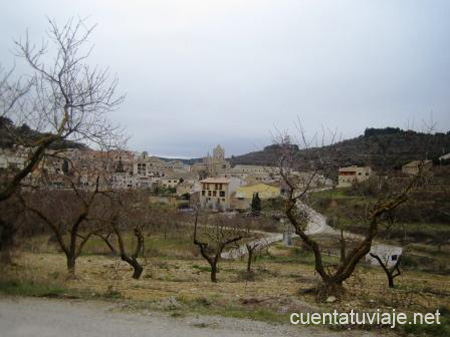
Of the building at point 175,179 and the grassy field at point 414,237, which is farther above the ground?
the building at point 175,179

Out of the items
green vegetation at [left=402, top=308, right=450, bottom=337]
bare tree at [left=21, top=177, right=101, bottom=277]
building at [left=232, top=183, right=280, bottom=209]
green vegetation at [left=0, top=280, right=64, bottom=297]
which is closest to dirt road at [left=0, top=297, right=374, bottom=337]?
green vegetation at [left=402, top=308, right=450, bottom=337]

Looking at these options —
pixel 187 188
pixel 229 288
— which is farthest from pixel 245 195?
pixel 229 288

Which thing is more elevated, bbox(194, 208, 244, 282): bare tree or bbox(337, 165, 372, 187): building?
bbox(337, 165, 372, 187): building

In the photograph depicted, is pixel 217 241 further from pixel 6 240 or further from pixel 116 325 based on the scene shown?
pixel 116 325

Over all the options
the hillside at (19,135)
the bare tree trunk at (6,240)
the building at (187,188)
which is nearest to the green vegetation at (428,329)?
the hillside at (19,135)

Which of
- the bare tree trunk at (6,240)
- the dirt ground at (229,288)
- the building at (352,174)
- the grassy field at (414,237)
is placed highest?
the building at (352,174)

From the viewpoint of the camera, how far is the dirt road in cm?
564

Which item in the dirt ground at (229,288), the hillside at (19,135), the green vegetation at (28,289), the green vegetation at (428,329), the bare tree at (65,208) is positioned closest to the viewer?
the green vegetation at (428,329)

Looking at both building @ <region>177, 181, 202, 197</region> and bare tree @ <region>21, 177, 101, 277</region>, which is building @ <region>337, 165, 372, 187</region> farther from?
building @ <region>177, 181, 202, 197</region>

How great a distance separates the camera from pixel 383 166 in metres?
16.3

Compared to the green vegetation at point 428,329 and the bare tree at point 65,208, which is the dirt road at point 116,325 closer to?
the green vegetation at point 428,329

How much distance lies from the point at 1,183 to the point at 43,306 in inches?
240

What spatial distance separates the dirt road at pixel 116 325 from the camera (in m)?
5.64

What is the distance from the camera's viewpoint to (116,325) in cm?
596
